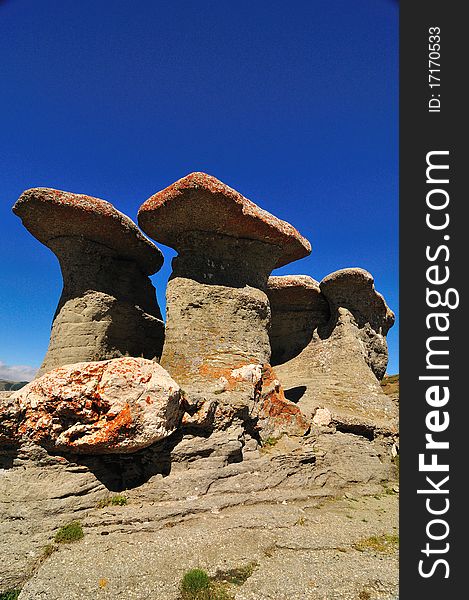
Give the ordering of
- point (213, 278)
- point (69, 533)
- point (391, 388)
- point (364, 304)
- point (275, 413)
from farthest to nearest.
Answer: point (391, 388)
point (364, 304)
point (213, 278)
point (275, 413)
point (69, 533)

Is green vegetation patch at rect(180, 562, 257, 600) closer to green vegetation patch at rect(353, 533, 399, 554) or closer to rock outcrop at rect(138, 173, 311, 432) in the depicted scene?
green vegetation patch at rect(353, 533, 399, 554)

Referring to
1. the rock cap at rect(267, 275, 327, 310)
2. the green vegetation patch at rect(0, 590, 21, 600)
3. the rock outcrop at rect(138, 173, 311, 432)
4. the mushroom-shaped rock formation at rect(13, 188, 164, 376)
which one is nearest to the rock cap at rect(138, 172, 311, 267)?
the rock outcrop at rect(138, 173, 311, 432)

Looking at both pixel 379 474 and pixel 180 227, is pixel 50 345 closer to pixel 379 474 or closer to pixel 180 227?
pixel 180 227

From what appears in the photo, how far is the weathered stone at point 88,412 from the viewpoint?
6457mm

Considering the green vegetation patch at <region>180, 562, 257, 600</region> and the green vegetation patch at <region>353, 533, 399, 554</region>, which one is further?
the green vegetation patch at <region>353, 533, 399, 554</region>

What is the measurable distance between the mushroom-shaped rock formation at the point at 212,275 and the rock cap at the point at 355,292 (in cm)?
338

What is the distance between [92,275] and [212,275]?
343cm

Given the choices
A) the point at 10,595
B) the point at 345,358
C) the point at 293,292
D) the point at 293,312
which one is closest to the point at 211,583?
the point at 10,595

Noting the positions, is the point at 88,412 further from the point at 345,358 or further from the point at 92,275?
the point at 345,358

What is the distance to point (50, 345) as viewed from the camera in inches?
420

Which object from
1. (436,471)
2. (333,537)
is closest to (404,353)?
(436,471)

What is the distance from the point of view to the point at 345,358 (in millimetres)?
13422

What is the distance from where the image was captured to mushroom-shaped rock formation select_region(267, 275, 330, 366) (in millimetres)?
14570

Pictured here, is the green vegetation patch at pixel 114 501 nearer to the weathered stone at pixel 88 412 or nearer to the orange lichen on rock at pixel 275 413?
the weathered stone at pixel 88 412
